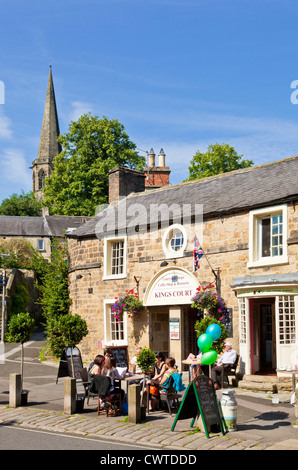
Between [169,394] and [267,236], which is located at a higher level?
[267,236]

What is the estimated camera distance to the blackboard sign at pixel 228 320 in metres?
17.8

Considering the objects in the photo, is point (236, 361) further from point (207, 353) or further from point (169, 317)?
point (207, 353)

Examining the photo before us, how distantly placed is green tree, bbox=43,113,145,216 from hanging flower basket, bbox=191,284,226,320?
81.1 ft

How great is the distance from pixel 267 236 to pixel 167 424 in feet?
26.2

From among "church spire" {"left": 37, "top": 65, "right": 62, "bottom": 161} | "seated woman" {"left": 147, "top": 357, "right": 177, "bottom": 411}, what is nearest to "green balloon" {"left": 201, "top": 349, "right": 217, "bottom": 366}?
"seated woman" {"left": 147, "top": 357, "right": 177, "bottom": 411}

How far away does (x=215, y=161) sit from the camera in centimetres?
4197

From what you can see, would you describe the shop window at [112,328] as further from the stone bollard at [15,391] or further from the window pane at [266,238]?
the stone bollard at [15,391]

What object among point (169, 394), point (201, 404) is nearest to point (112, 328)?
point (169, 394)

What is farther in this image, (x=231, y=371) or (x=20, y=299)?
(x=20, y=299)

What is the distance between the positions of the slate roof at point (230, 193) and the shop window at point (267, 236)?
14.7 inches

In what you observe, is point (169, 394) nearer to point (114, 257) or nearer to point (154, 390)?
point (154, 390)

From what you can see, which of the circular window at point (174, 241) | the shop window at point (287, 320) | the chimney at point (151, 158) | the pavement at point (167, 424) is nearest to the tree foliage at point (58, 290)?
the circular window at point (174, 241)
